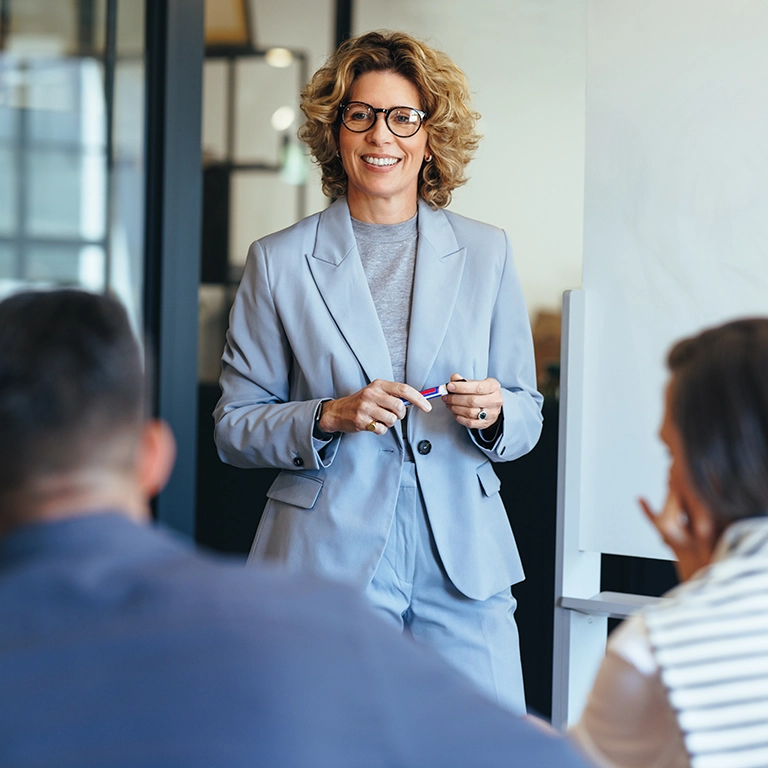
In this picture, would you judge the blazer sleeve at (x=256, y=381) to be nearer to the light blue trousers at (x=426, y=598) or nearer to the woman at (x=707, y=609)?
the light blue trousers at (x=426, y=598)

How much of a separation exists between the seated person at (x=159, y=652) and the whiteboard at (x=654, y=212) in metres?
2.06

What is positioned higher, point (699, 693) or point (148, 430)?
point (148, 430)

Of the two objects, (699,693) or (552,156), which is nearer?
(699,693)

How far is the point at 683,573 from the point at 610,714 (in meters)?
0.23

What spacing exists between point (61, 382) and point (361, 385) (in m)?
1.29

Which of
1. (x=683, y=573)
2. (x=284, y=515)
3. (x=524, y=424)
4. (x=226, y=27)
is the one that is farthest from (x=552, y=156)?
(x=683, y=573)

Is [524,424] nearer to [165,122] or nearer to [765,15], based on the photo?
[165,122]

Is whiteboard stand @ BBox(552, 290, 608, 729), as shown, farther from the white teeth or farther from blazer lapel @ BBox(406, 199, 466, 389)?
the white teeth

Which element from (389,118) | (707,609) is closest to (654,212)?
(389,118)

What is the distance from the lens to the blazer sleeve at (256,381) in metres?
2.11

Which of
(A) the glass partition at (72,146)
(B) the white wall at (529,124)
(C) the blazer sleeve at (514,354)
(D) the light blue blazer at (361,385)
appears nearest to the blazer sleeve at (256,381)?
(D) the light blue blazer at (361,385)

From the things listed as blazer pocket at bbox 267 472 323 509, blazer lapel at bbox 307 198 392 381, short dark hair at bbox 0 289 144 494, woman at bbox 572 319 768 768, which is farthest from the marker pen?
short dark hair at bbox 0 289 144 494

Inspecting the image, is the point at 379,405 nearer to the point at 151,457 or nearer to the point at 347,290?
the point at 347,290

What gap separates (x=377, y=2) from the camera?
3908mm
